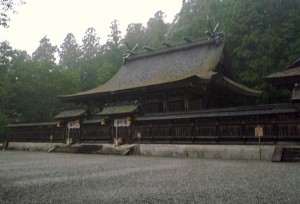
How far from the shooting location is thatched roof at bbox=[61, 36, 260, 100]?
2533 centimetres

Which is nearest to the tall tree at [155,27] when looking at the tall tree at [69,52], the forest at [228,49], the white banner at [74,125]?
the forest at [228,49]

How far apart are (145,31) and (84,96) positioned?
36995mm

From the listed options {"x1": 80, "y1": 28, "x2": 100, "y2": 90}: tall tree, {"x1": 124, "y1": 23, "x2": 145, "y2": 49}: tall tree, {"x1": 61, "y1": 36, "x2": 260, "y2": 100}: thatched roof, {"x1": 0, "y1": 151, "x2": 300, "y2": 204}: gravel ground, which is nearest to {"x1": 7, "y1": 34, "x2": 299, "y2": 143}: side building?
{"x1": 61, "y1": 36, "x2": 260, "y2": 100}: thatched roof

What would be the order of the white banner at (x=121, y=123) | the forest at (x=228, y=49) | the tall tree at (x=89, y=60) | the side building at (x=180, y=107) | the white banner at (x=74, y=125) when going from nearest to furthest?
the side building at (x=180, y=107) < the white banner at (x=121, y=123) < the white banner at (x=74, y=125) < the forest at (x=228, y=49) < the tall tree at (x=89, y=60)

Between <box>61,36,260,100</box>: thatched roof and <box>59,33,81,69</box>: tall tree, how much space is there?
3122 centimetres

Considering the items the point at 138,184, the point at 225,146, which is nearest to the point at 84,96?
the point at 225,146

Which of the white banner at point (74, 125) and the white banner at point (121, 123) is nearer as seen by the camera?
the white banner at point (121, 123)

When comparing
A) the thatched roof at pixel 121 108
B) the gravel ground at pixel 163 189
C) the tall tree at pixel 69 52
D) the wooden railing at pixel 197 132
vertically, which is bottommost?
the gravel ground at pixel 163 189

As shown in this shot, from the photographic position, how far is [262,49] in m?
29.8

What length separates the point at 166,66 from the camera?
2886 cm

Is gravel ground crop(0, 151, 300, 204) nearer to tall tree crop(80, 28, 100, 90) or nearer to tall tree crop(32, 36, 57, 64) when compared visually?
tall tree crop(80, 28, 100, 90)

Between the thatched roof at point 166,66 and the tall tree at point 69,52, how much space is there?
3122 centimetres

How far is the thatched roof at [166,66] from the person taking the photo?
83.1 ft

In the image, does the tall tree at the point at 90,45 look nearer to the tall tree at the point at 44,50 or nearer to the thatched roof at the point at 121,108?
the tall tree at the point at 44,50
